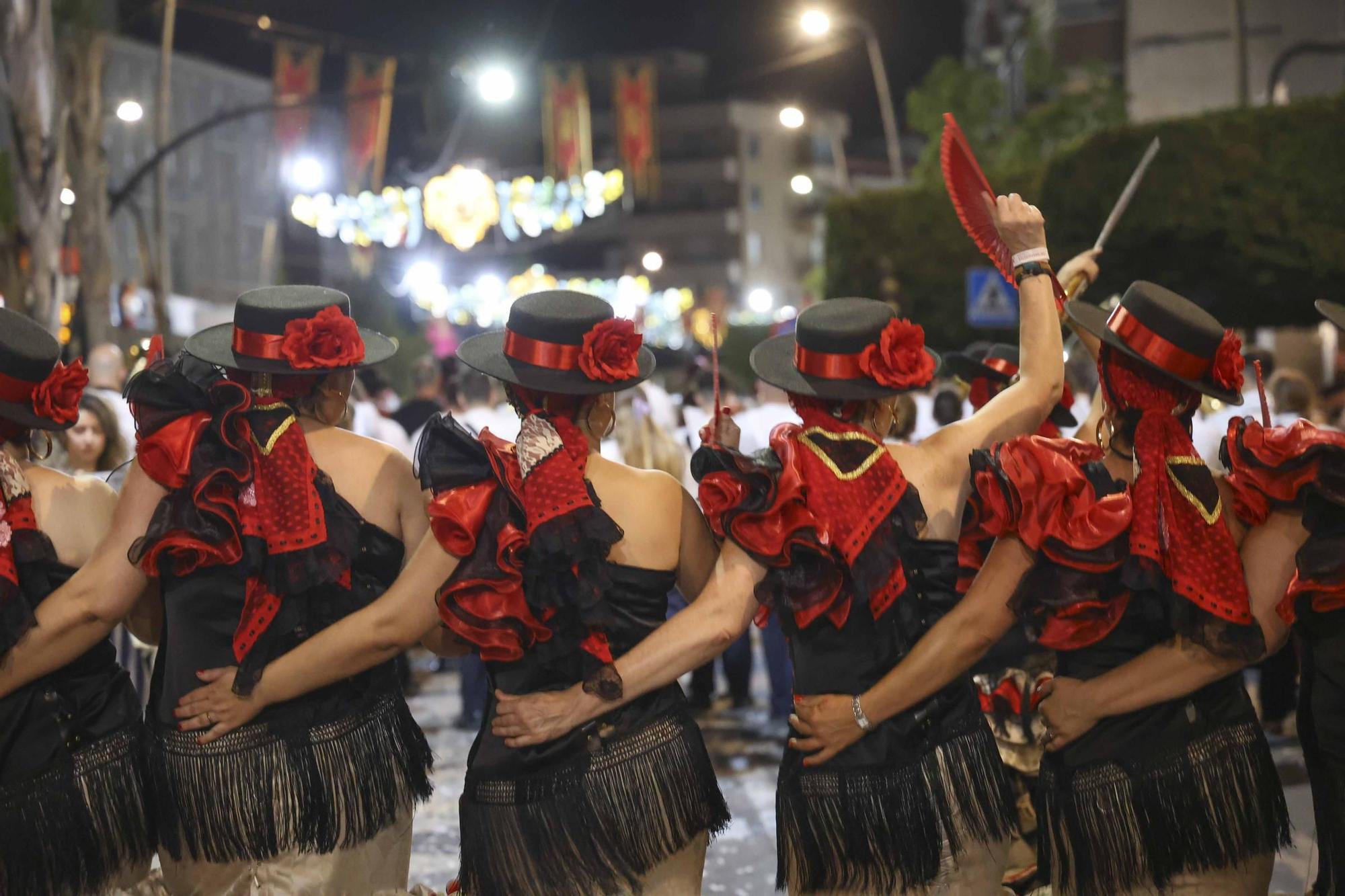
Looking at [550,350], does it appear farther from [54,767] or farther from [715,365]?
[54,767]

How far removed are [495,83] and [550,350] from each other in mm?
13707

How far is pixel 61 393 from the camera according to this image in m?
3.72

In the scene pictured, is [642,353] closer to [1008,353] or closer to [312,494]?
[312,494]

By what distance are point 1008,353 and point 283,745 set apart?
3.36 metres

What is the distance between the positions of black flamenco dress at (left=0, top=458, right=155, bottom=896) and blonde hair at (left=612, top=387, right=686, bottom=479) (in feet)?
16.0

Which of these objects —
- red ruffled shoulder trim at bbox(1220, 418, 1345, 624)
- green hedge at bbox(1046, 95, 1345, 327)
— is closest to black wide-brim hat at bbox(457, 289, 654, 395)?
red ruffled shoulder trim at bbox(1220, 418, 1345, 624)

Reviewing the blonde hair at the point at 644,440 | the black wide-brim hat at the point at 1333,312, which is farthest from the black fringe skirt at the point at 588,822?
the blonde hair at the point at 644,440

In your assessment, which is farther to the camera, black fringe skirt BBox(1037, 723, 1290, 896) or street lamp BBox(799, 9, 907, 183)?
street lamp BBox(799, 9, 907, 183)

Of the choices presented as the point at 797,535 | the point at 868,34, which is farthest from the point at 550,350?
the point at 868,34

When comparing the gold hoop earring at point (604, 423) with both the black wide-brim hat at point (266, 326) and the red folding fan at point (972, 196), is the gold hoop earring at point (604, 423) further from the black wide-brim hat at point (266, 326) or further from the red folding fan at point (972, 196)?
the red folding fan at point (972, 196)

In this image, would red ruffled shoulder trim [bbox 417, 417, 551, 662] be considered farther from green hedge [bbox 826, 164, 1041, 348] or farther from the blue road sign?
green hedge [bbox 826, 164, 1041, 348]

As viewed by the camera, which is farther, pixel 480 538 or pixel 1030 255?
pixel 1030 255

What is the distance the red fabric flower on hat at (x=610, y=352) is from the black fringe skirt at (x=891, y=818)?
1.04m

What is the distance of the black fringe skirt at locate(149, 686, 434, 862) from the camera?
360 cm
